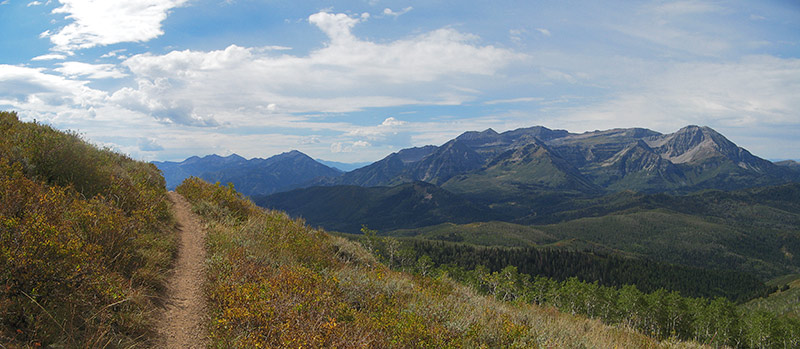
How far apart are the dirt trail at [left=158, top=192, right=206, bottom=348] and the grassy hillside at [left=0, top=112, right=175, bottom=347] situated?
28 cm

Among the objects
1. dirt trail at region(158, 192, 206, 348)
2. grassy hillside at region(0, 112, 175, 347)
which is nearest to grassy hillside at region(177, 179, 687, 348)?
dirt trail at region(158, 192, 206, 348)

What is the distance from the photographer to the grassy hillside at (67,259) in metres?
4.41

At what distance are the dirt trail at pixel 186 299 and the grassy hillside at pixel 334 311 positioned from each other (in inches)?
10.0

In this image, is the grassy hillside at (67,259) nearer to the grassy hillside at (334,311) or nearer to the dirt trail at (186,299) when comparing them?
the dirt trail at (186,299)

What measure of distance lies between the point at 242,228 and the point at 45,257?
21.5 feet

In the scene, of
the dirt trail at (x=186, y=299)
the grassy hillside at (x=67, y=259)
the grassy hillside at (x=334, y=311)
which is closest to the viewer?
the grassy hillside at (x=67, y=259)

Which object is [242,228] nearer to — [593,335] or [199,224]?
[199,224]

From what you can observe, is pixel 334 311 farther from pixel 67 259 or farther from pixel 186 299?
pixel 67 259

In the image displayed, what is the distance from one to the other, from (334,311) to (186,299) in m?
2.98

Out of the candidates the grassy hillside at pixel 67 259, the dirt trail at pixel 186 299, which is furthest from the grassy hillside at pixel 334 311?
the grassy hillside at pixel 67 259

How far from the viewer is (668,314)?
75.3 m

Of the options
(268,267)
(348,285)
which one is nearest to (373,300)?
(348,285)

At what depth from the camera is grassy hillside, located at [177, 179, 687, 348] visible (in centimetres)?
566

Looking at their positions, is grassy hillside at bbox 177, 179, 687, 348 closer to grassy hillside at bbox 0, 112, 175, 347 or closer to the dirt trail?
the dirt trail
